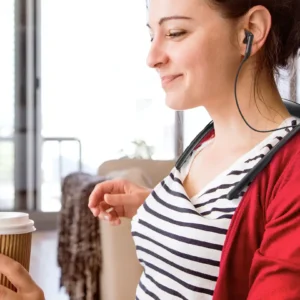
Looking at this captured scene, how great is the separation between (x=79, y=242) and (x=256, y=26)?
103cm

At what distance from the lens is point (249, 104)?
701 mm

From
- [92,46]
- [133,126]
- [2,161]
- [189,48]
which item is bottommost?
[2,161]

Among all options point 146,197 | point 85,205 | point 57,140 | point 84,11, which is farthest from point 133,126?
point 146,197

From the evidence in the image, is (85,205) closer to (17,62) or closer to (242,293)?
(242,293)

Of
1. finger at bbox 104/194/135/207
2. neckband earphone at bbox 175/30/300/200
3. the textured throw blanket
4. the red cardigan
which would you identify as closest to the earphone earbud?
neckband earphone at bbox 175/30/300/200

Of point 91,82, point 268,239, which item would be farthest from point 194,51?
point 91,82

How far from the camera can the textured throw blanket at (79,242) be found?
151 cm

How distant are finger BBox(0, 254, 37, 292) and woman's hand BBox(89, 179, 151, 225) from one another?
21cm

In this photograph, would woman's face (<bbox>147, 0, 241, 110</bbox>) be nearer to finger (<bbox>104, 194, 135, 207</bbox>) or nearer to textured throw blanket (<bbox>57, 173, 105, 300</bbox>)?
finger (<bbox>104, 194, 135, 207</bbox>)

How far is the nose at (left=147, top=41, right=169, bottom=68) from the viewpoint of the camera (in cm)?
70

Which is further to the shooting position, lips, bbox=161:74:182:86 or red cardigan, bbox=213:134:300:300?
lips, bbox=161:74:182:86

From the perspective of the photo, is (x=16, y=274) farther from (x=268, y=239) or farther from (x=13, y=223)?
(x=268, y=239)

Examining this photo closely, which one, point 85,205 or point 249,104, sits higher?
point 249,104

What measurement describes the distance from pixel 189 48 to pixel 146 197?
0.27 metres
